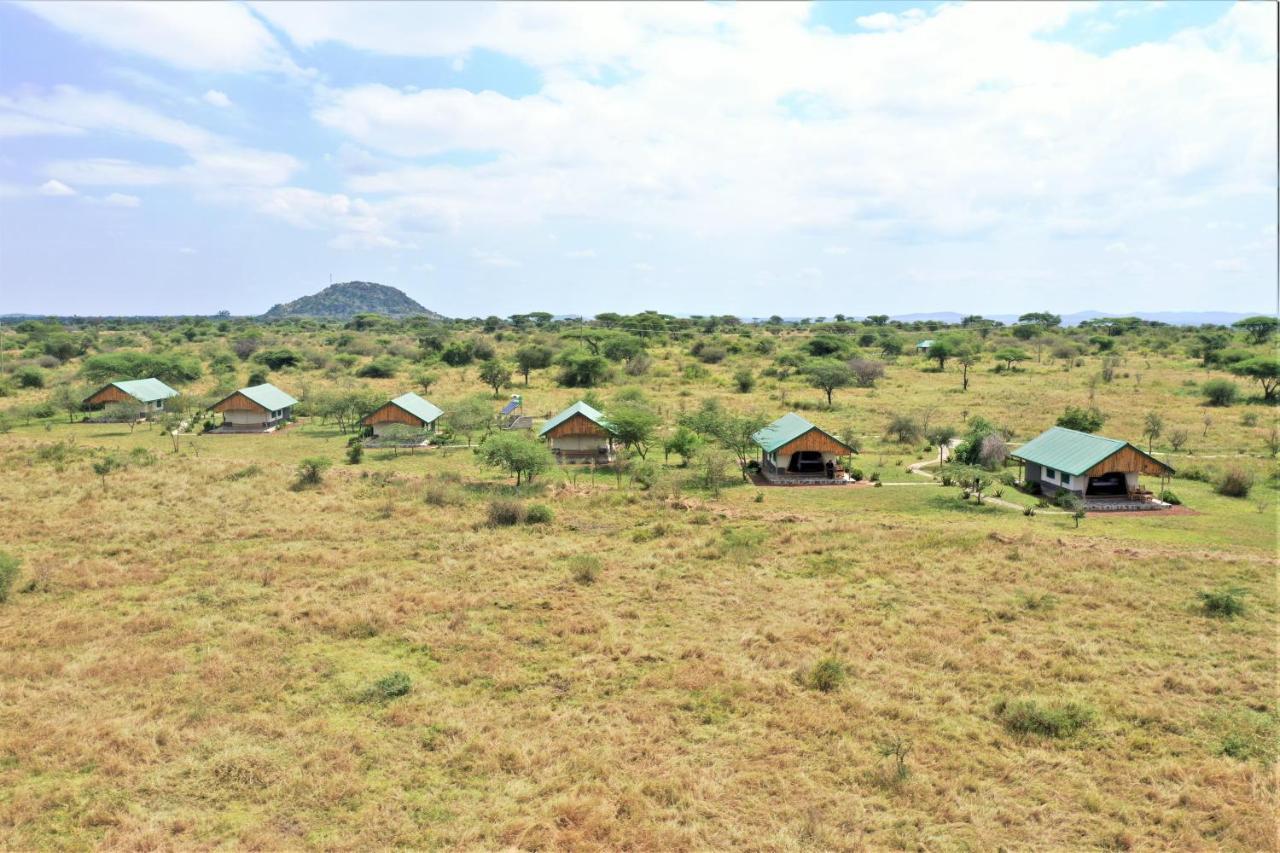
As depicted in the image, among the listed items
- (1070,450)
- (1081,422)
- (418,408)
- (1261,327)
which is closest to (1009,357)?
(1081,422)

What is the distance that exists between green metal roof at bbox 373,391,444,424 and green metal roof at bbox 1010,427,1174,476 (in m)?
39.7

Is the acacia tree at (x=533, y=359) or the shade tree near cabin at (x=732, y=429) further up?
the acacia tree at (x=533, y=359)

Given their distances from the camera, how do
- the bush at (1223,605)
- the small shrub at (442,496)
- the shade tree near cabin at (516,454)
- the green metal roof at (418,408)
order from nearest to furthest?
the bush at (1223,605)
the small shrub at (442,496)
the shade tree near cabin at (516,454)
the green metal roof at (418,408)

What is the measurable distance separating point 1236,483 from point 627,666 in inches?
1412

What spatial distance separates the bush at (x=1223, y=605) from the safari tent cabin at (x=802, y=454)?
65.1 ft

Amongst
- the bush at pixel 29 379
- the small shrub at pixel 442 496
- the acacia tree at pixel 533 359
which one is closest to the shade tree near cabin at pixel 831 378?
the acacia tree at pixel 533 359

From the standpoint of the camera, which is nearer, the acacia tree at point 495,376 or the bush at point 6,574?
the bush at point 6,574

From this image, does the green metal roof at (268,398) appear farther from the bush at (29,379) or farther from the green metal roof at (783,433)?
the green metal roof at (783,433)

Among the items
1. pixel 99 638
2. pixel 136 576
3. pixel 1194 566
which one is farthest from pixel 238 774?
pixel 1194 566

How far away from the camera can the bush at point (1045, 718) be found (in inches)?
661

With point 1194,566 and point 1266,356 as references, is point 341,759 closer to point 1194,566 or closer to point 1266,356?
point 1194,566

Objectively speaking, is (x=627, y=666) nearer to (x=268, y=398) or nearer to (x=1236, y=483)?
(x=1236, y=483)

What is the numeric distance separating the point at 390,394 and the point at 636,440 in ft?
119

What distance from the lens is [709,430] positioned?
46094 mm
